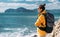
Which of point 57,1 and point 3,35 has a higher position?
point 57,1

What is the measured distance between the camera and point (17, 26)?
805cm

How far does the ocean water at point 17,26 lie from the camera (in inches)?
309

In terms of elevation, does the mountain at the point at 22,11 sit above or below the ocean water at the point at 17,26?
above

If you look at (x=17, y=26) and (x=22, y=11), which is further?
(x=17, y=26)

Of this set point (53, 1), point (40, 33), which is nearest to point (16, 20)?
point (53, 1)

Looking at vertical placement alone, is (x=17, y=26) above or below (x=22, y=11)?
below

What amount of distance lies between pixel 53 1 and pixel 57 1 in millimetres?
178

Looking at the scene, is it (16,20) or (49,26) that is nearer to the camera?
(49,26)

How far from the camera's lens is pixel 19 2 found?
7.99 meters

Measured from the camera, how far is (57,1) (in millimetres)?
7898

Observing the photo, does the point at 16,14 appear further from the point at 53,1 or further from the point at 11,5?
the point at 53,1

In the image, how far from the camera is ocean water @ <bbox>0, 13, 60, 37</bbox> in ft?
25.7

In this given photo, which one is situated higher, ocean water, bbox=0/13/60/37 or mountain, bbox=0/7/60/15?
mountain, bbox=0/7/60/15

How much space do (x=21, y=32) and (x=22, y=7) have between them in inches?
30.8
